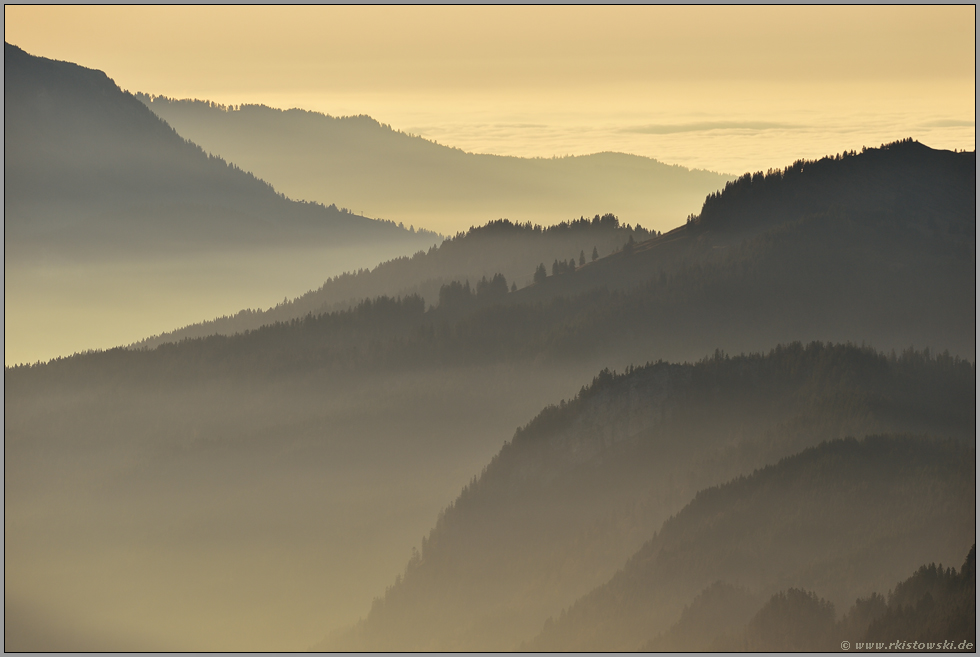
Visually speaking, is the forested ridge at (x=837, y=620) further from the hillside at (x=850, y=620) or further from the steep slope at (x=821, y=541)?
the steep slope at (x=821, y=541)

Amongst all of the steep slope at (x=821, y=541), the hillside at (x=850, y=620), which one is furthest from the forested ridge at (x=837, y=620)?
the steep slope at (x=821, y=541)

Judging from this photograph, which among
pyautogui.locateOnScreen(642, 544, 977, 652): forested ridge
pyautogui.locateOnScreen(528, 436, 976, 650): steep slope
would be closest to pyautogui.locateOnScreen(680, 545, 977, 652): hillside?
pyautogui.locateOnScreen(642, 544, 977, 652): forested ridge

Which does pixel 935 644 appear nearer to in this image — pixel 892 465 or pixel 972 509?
pixel 972 509

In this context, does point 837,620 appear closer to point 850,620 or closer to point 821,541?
point 850,620

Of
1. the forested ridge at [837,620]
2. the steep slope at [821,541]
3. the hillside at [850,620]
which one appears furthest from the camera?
the steep slope at [821,541]

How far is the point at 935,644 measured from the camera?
11138 cm

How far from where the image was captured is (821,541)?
574 ft

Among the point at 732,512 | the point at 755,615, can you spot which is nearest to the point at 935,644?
the point at 755,615

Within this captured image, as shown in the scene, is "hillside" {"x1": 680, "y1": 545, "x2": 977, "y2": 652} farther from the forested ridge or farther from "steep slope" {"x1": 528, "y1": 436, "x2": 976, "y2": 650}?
"steep slope" {"x1": 528, "y1": 436, "x2": 976, "y2": 650}

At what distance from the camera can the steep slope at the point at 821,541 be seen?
158125 mm

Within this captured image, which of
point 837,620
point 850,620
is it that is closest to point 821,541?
point 837,620

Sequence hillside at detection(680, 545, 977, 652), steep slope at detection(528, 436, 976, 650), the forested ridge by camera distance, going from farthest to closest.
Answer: steep slope at detection(528, 436, 976, 650), the forested ridge, hillside at detection(680, 545, 977, 652)

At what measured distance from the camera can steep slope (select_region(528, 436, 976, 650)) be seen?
158 metres

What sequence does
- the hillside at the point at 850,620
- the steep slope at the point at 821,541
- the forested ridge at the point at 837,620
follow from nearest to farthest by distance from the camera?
the hillside at the point at 850,620, the forested ridge at the point at 837,620, the steep slope at the point at 821,541
